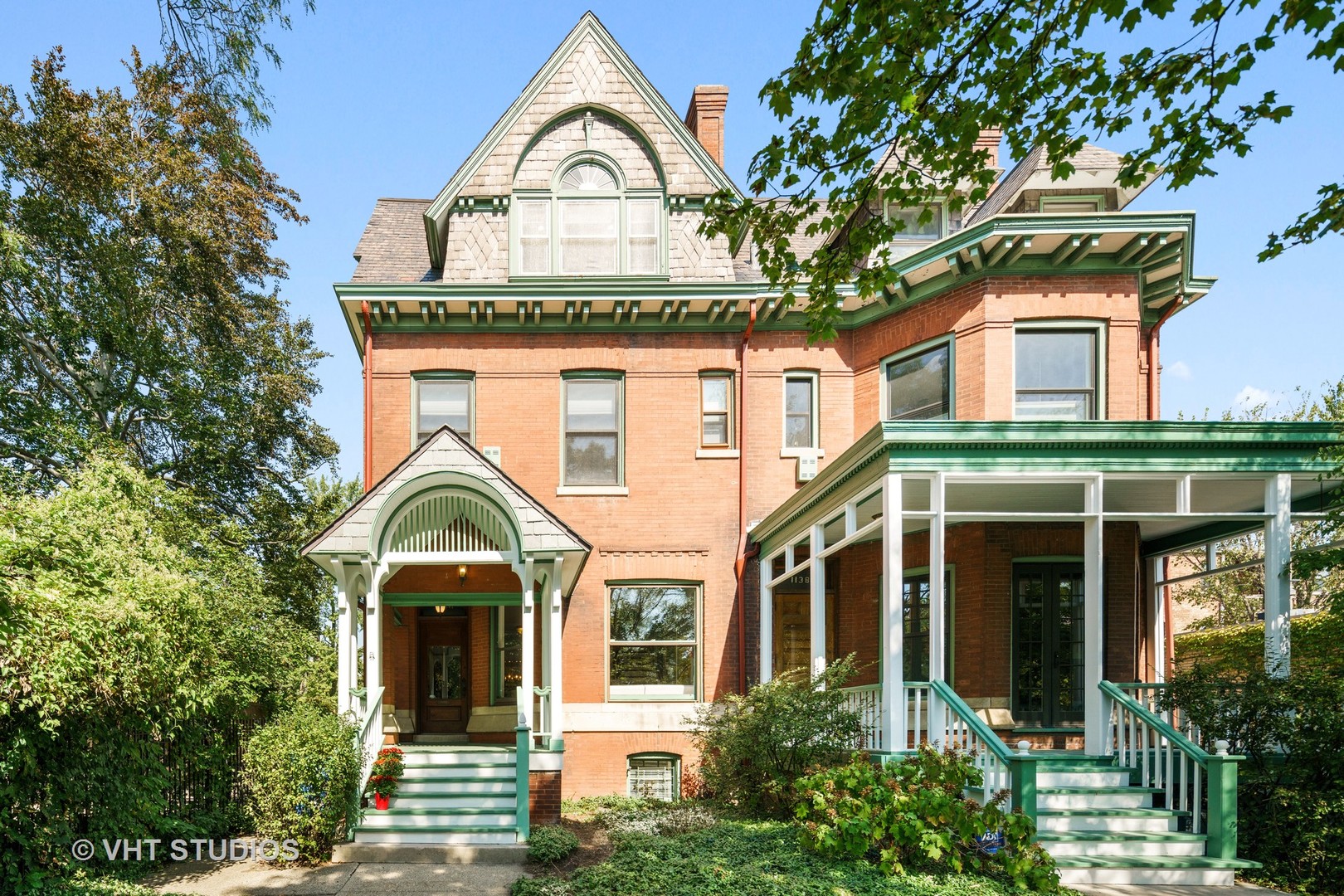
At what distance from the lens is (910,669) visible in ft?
45.9

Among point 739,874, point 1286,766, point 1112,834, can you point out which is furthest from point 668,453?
point 1286,766

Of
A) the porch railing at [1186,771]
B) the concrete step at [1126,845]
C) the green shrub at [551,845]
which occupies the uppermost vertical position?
the porch railing at [1186,771]

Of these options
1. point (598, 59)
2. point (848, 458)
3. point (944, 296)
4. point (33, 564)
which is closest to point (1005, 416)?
point (944, 296)

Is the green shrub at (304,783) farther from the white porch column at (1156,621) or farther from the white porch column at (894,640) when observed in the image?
the white porch column at (1156,621)

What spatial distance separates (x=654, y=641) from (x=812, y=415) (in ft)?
15.8

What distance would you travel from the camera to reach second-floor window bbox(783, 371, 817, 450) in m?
15.9

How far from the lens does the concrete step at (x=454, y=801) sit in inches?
456

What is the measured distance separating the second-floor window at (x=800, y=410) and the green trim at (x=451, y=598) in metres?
5.46

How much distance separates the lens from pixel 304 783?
34.1 feet

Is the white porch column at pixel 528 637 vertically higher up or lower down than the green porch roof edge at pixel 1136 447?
lower down

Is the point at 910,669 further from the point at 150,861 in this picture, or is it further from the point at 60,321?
the point at 60,321

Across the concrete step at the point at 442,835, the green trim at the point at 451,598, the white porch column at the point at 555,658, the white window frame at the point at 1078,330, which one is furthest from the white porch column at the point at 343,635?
the white window frame at the point at 1078,330

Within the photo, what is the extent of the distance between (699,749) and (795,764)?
13.3 ft

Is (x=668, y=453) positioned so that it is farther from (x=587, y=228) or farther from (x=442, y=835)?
(x=442, y=835)
